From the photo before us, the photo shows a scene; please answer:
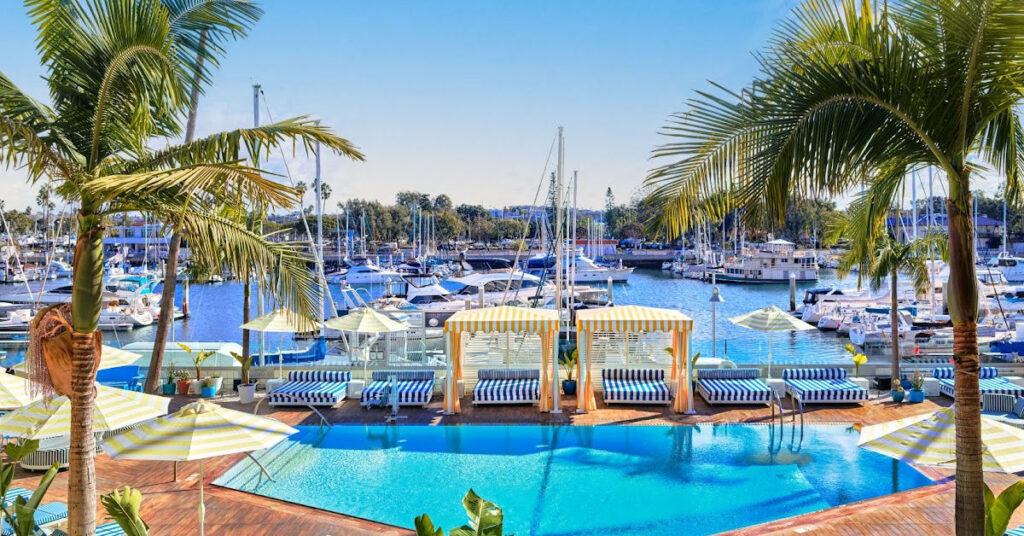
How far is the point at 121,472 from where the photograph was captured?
11.8m

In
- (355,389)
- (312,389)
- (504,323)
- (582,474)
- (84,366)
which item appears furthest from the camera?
(355,389)

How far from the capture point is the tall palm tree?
5.83m

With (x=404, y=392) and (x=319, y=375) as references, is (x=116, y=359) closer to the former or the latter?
(x=319, y=375)

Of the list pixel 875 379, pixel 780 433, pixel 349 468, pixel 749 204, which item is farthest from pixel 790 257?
pixel 749 204

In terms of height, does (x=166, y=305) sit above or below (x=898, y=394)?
above

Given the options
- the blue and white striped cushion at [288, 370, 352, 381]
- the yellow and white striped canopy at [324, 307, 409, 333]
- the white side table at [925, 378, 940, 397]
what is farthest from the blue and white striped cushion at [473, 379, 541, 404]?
the white side table at [925, 378, 940, 397]

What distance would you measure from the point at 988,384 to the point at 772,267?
182 feet

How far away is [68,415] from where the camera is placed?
938 cm

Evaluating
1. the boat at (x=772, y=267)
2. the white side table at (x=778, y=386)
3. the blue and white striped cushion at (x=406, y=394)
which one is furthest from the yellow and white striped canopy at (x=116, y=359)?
the boat at (x=772, y=267)

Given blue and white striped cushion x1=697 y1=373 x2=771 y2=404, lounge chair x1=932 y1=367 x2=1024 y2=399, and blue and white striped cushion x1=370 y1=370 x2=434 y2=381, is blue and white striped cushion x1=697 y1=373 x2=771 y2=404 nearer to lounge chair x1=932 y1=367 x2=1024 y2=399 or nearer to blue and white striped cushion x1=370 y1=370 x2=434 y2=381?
lounge chair x1=932 y1=367 x2=1024 y2=399

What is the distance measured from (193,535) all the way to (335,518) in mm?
1860

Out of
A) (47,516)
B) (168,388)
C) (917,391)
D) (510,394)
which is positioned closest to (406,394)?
(510,394)

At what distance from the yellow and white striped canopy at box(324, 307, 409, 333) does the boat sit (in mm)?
57271

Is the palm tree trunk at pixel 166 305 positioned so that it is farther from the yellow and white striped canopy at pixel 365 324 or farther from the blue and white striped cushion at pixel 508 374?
the blue and white striped cushion at pixel 508 374
